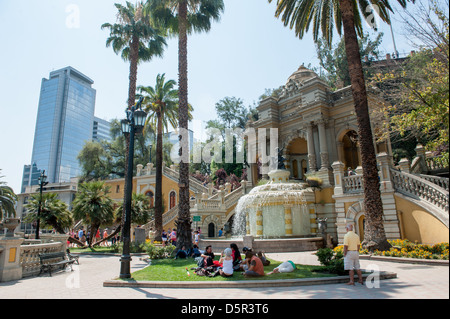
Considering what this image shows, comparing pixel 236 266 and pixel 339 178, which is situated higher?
pixel 339 178

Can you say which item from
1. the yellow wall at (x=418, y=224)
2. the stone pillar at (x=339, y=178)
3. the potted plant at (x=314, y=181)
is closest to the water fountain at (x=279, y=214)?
the potted plant at (x=314, y=181)

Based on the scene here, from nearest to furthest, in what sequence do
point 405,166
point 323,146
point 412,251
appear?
point 412,251
point 405,166
point 323,146

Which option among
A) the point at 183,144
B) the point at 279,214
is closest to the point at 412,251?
the point at 279,214

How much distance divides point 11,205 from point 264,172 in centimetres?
2045

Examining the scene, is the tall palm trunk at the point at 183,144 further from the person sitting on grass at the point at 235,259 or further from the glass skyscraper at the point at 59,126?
the glass skyscraper at the point at 59,126

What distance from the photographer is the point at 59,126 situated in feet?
462

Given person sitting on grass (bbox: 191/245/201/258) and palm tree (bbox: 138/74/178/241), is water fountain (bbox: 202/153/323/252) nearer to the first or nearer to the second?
person sitting on grass (bbox: 191/245/201/258)

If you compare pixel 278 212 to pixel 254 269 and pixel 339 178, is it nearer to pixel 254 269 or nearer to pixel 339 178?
pixel 339 178

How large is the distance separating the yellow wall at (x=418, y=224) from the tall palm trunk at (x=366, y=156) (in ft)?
7.06

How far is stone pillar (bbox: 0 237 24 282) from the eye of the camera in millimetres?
9758

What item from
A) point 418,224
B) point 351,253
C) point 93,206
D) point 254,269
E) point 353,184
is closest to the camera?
point 351,253

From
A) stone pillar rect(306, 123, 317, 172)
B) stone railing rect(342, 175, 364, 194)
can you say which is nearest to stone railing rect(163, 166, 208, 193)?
stone pillar rect(306, 123, 317, 172)

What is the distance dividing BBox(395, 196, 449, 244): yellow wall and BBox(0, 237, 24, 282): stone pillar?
599 inches

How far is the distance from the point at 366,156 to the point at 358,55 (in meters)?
4.70
